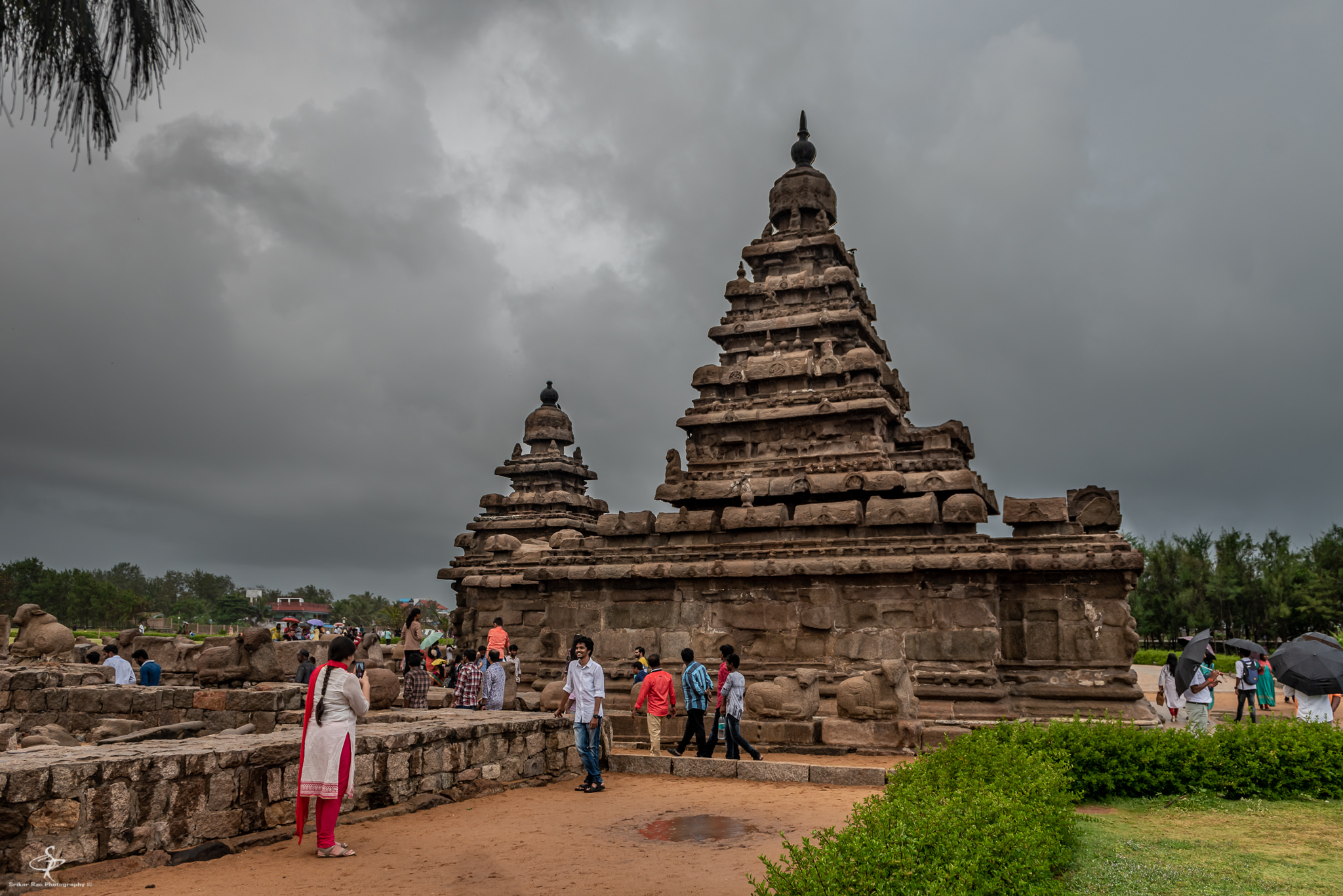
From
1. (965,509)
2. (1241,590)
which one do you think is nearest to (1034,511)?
(965,509)

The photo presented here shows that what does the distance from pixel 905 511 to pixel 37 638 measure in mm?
17034

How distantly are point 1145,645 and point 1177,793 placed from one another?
4561 cm

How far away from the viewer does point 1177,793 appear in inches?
295

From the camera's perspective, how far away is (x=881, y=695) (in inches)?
442

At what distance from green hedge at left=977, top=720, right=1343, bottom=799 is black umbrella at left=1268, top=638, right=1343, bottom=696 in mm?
4400

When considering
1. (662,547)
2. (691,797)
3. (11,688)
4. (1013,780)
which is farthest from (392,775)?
(11,688)

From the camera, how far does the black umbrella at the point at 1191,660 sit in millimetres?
12664

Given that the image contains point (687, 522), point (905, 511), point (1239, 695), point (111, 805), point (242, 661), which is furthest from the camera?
point (1239, 695)

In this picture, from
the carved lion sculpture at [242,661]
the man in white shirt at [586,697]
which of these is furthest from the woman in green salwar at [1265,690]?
the carved lion sculpture at [242,661]

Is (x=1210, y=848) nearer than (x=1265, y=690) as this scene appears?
Yes

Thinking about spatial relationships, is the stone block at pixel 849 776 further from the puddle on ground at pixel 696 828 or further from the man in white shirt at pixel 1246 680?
the man in white shirt at pixel 1246 680

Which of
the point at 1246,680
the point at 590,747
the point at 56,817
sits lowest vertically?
the point at 590,747

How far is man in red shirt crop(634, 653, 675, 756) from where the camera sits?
11000mm
